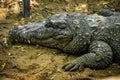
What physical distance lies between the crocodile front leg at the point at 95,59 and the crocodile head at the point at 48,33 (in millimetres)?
596

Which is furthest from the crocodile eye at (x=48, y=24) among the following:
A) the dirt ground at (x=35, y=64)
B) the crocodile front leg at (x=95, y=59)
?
the crocodile front leg at (x=95, y=59)

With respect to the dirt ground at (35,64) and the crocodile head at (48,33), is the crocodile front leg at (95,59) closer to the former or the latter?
the dirt ground at (35,64)

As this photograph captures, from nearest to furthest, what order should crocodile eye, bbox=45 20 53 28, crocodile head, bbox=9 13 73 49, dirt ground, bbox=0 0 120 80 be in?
dirt ground, bbox=0 0 120 80 < crocodile head, bbox=9 13 73 49 < crocodile eye, bbox=45 20 53 28

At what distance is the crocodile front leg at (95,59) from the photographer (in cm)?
541

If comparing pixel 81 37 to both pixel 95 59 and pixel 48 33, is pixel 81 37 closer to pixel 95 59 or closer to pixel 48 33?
pixel 95 59

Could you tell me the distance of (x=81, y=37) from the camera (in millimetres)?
5766

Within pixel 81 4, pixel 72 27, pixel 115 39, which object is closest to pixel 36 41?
pixel 72 27

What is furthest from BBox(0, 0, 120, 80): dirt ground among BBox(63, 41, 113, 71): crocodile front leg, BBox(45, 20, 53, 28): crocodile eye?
BBox(45, 20, 53, 28): crocodile eye

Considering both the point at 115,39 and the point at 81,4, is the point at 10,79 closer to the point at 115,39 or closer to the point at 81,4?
the point at 115,39

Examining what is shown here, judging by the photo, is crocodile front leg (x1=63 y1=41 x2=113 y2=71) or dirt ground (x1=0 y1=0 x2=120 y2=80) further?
crocodile front leg (x1=63 y1=41 x2=113 y2=71)

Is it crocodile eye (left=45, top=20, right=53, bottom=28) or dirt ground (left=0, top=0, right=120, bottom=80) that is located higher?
crocodile eye (left=45, top=20, right=53, bottom=28)

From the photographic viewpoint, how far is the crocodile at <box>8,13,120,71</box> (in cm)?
547

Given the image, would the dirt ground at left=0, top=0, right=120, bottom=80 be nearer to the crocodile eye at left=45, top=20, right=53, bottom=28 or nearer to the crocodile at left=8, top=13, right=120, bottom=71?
the crocodile at left=8, top=13, right=120, bottom=71

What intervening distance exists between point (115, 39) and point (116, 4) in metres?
2.56
